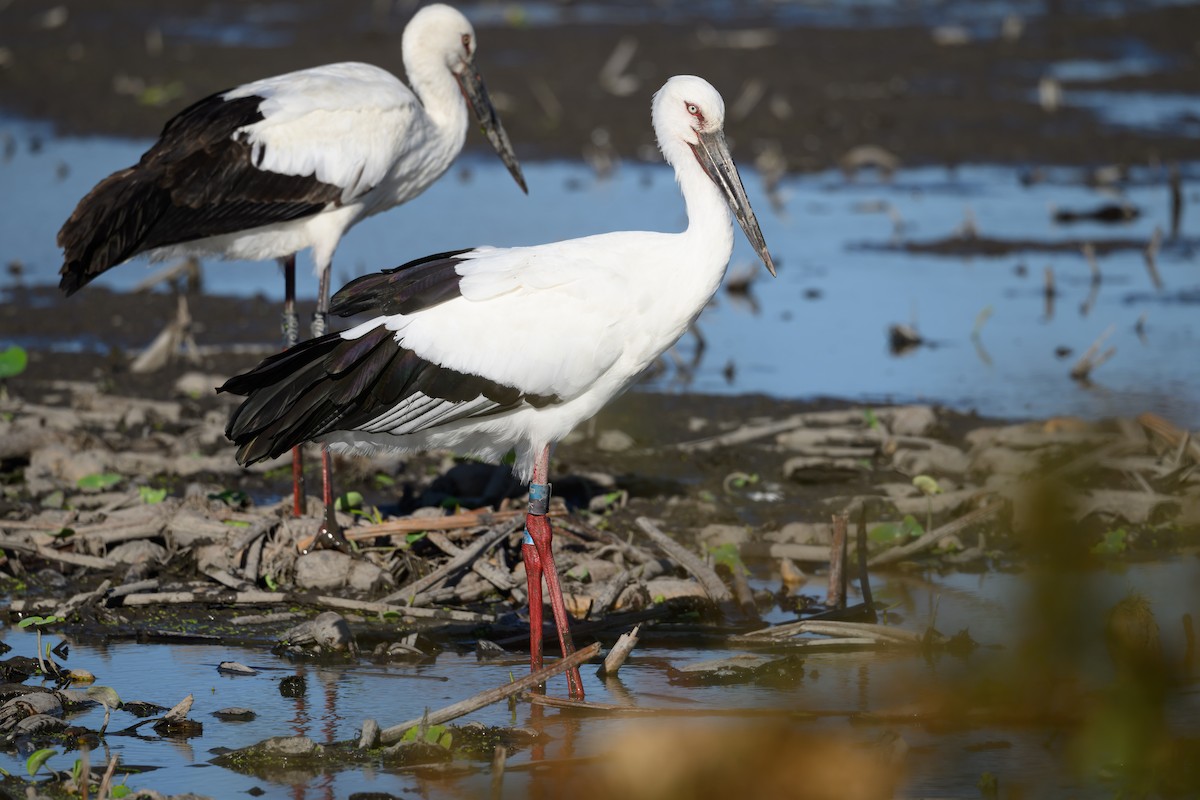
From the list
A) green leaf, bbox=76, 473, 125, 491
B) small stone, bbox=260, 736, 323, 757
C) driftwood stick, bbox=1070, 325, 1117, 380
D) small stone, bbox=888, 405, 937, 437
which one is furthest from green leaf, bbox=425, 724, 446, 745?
driftwood stick, bbox=1070, 325, 1117, 380

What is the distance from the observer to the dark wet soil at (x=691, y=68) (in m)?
17.8

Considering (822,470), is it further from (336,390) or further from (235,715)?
(235,715)

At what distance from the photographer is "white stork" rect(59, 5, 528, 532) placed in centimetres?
721

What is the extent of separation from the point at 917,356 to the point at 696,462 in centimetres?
289

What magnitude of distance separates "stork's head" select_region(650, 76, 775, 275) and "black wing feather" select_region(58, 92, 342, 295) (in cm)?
229

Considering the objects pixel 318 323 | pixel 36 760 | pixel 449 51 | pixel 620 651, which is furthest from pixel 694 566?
pixel 449 51

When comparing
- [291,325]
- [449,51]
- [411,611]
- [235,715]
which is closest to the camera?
[235,715]

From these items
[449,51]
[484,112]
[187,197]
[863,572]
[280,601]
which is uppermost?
[449,51]

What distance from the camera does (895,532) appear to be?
6781 millimetres

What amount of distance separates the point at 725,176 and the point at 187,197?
2.77m

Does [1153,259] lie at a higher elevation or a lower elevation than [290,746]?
higher

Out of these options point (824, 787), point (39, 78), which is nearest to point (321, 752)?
point (824, 787)

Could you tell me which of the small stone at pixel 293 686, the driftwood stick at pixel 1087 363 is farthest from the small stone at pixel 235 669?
the driftwood stick at pixel 1087 363

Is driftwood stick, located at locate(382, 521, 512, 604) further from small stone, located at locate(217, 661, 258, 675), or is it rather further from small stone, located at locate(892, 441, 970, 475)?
small stone, located at locate(892, 441, 970, 475)
